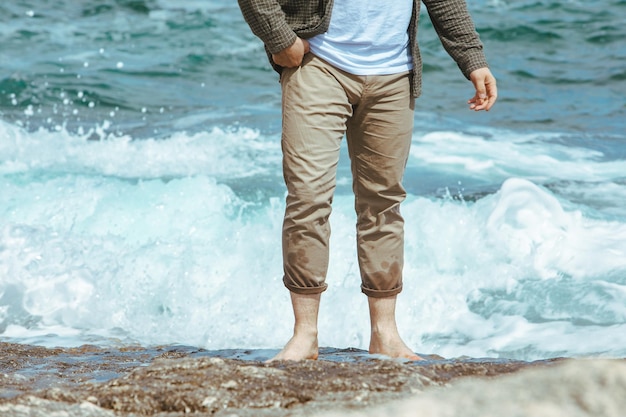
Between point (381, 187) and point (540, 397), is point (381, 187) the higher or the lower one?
the lower one

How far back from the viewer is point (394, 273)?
3.63 metres

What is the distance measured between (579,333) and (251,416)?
10.5 ft

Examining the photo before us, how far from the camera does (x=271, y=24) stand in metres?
3.28

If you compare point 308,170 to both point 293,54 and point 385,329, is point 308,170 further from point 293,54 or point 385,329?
point 385,329

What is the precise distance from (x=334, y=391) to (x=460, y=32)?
1.75m

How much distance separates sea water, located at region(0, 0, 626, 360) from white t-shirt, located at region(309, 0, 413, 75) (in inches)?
82.0

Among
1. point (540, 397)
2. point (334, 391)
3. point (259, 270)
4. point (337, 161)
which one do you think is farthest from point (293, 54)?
point (259, 270)

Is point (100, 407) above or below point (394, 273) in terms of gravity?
above

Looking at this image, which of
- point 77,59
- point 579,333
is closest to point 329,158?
point 579,333

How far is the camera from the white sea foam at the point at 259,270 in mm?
5293

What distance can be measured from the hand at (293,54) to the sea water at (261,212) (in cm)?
222

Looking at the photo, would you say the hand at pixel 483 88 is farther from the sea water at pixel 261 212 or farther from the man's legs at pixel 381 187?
the sea water at pixel 261 212

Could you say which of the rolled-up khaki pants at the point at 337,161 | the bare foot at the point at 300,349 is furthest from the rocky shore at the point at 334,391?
the rolled-up khaki pants at the point at 337,161

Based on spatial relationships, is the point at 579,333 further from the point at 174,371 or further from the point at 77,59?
the point at 77,59
